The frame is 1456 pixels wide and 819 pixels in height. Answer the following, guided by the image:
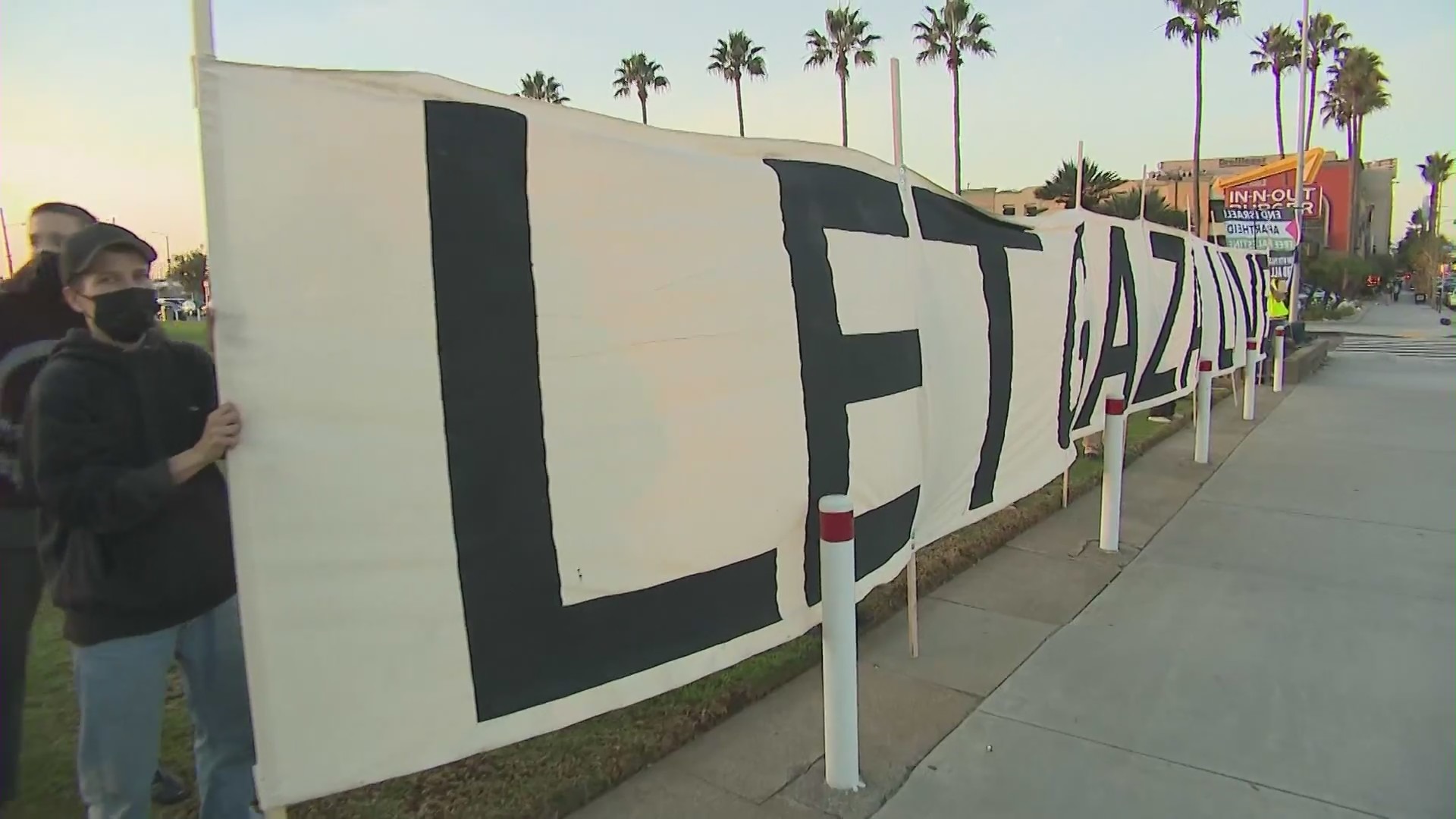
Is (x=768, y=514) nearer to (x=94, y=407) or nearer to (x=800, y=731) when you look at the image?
(x=800, y=731)

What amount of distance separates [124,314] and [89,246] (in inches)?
6.4

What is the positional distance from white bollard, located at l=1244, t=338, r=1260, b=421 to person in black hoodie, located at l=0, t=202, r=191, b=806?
1039 centimetres

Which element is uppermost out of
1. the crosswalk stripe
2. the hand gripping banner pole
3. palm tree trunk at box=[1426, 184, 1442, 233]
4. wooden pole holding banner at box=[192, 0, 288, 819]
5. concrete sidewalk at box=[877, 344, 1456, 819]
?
palm tree trunk at box=[1426, 184, 1442, 233]

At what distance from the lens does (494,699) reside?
2164 millimetres

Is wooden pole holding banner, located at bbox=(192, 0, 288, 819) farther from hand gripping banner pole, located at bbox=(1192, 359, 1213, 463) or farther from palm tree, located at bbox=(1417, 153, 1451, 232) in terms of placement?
palm tree, located at bbox=(1417, 153, 1451, 232)

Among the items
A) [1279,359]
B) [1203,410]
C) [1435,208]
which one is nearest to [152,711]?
[1203,410]

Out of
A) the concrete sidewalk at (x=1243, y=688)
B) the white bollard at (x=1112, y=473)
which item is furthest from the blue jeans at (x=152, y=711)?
the white bollard at (x=1112, y=473)

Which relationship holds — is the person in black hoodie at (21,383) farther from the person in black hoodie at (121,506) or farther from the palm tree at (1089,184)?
the palm tree at (1089,184)

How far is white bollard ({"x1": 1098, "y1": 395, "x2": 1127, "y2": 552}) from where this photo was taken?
546 centimetres

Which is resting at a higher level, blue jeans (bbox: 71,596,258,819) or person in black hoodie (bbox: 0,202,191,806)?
person in black hoodie (bbox: 0,202,191,806)

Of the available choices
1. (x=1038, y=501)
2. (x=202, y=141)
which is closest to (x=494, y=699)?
(x=202, y=141)

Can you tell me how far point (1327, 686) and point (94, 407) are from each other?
4378 mm

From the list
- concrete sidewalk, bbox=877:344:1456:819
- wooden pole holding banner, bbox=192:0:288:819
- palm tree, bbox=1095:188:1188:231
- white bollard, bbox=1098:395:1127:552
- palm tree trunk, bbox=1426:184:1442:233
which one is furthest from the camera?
palm tree trunk, bbox=1426:184:1442:233

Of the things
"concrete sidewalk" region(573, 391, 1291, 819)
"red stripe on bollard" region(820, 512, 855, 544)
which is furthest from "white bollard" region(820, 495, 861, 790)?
"concrete sidewalk" region(573, 391, 1291, 819)
